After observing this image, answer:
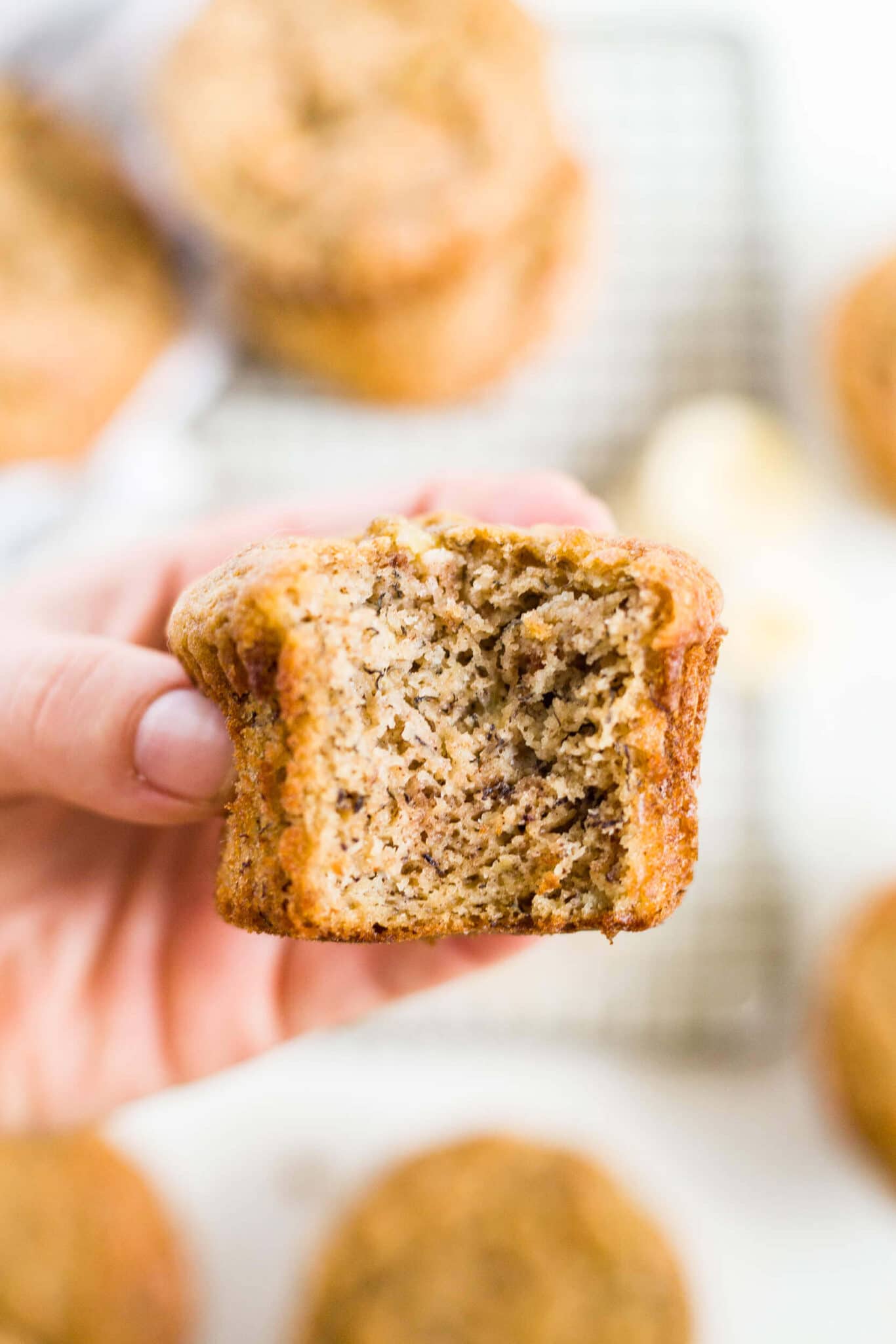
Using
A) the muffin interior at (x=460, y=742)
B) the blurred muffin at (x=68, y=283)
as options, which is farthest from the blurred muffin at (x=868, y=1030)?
the blurred muffin at (x=68, y=283)

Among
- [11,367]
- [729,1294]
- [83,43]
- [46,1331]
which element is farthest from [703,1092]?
[83,43]

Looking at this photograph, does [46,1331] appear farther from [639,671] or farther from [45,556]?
[639,671]

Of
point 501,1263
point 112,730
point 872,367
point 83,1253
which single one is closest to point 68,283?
point 112,730

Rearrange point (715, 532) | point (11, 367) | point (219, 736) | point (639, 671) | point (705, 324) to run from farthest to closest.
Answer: point (705, 324)
point (715, 532)
point (11, 367)
point (219, 736)
point (639, 671)

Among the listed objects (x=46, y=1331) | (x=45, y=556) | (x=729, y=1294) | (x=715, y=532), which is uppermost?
(x=715, y=532)

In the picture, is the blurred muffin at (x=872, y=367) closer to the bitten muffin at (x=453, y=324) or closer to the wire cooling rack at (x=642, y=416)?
the wire cooling rack at (x=642, y=416)

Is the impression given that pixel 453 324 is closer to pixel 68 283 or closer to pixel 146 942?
pixel 68 283

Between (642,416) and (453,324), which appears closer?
(453,324)
